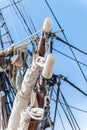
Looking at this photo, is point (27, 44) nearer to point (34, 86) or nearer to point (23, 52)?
point (23, 52)

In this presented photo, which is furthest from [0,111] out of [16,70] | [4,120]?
[16,70]

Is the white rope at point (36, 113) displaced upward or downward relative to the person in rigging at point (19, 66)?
downward

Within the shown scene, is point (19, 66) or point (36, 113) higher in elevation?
point (19, 66)

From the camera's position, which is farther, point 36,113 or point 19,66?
A: point 19,66

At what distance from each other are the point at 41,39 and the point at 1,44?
191 inches

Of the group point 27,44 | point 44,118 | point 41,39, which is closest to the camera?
point 44,118

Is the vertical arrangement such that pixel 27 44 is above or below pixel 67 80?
above

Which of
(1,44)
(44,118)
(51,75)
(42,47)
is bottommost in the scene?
(44,118)

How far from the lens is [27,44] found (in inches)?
432

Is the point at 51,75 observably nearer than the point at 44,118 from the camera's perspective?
No

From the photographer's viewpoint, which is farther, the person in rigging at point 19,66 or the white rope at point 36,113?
the person in rigging at point 19,66

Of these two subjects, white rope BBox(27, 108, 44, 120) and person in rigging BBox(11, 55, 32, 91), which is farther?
person in rigging BBox(11, 55, 32, 91)

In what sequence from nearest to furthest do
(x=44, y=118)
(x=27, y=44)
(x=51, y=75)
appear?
1. (x=44, y=118)
2. (x=51, y=75)
3. (x=27, y=44)

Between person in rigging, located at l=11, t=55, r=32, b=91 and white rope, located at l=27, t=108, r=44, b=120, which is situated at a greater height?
person in rigging, located at l=11, t=55, r=32, b=91
